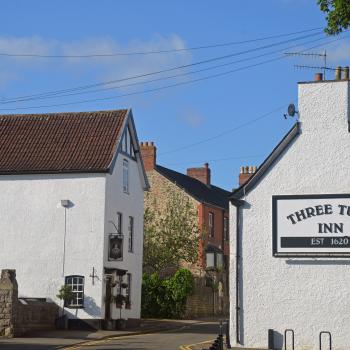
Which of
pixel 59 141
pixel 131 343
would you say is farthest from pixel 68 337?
pixel 59 141

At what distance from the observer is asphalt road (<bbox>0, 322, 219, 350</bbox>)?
26.4m

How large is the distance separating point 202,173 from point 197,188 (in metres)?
4.76

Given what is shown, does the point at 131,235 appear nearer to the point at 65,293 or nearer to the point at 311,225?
the point at 65,293

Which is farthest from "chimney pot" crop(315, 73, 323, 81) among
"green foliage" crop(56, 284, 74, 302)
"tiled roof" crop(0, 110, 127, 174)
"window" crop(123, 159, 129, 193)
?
"window" crop(123, 159, 129, 193)

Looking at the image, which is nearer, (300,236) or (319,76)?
(300,236)

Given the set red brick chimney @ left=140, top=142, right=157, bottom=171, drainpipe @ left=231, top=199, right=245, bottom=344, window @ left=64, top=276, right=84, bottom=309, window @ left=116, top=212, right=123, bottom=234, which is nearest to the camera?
drainpipe @ left=231, top=199, right=245, bottom=344

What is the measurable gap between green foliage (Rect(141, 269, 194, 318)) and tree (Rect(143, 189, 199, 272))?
532 cm

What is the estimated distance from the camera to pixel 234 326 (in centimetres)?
2452

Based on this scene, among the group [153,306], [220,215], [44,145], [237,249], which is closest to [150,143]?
[220,215]

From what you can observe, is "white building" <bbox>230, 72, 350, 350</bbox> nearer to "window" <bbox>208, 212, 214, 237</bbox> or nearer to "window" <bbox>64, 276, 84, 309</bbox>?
"window" <bbox>64, 276, 84, 309</bbox>

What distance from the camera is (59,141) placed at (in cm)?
3791

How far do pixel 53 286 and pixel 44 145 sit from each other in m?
6.58

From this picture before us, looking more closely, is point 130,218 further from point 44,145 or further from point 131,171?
point 44,145

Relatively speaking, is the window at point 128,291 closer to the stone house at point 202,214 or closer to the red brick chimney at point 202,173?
the stone house at point 202,214
